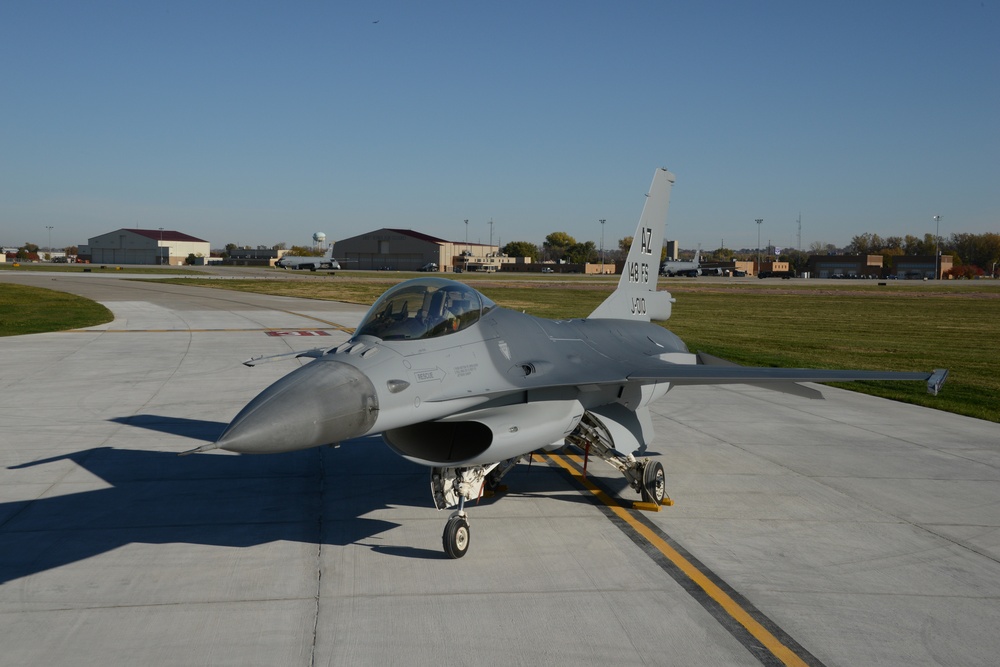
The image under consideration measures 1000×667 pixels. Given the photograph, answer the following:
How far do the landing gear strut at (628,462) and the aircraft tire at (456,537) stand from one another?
2.24m

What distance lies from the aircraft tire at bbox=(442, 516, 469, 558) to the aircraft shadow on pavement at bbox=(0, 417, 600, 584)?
9.5 inches

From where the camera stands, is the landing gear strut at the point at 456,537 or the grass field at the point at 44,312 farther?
the grass field at the point at 44,312

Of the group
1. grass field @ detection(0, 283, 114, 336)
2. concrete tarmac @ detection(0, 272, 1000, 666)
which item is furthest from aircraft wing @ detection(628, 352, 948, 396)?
grass field @ detection(0, 283, 114, 336)

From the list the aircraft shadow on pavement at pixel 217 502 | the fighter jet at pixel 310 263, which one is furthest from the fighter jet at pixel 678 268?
the aircraft shadow on pavement at pixel 217 502

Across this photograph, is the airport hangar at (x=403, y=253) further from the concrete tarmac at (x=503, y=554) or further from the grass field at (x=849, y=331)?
the concrete tarmac at (x=503, y=554)

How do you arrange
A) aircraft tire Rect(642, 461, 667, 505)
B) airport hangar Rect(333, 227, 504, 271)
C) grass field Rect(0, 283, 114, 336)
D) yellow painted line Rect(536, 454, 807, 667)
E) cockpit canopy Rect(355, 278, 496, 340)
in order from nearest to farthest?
yellow painted line Rect(536, 454, 807, 667) → cockpit canopy Rect(355, 278, 496, 340) → aircraft tire Rect(642, 461, 667, 505) → grass field Rect(0, 283, 114, 336) → airport hangar Rect(333, 227, 504, 271)

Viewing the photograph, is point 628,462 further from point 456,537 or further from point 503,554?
point 456,537

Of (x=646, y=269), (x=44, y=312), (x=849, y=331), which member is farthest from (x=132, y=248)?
(x=646, y=269)

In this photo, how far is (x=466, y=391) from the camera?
26.7 ft

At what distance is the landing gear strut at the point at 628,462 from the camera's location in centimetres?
990

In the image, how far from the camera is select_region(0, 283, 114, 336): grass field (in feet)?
99.9

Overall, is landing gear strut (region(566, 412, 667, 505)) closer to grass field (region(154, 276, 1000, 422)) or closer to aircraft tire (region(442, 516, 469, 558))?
aircraft tire (region(442, 516, 469, 558))

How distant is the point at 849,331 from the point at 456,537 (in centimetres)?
3204

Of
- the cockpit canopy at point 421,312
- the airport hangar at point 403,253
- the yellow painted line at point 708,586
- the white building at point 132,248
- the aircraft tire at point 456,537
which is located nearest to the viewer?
the yellow painted line at point 708,586
